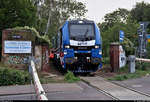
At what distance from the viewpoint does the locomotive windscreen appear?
692 inches

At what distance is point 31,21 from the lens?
24.8 metres

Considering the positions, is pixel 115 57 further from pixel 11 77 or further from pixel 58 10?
pixel 58 10

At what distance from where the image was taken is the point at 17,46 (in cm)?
1694

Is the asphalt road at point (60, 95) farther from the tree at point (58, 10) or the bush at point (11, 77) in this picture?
the tree at point (58, 10)

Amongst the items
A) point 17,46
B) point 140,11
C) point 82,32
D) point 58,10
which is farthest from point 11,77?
point 140,11

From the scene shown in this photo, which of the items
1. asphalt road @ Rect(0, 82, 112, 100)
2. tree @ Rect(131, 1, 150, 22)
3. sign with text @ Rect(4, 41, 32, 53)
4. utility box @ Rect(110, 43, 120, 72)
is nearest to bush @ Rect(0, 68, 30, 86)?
asphalt road @ Rect(0, 82, 112, 100)

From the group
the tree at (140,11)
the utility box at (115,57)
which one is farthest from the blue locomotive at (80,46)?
the tree at (140,11)

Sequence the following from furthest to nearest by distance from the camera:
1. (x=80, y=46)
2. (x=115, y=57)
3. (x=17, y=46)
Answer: (x=115, y=57) → (x=80, y=46) → (x=17, y=46)

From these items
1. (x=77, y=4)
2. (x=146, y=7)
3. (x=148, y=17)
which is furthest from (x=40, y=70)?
(x=146, y=7)

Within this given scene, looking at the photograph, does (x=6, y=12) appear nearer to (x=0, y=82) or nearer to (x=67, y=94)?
(x=0, y=82)

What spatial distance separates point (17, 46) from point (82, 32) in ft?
14.2

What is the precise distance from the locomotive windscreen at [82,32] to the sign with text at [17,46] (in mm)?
2898

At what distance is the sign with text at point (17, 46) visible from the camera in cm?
Result: 1673

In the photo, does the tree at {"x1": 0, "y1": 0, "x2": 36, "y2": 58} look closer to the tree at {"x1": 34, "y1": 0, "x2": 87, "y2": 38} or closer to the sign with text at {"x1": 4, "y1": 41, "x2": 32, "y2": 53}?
the sign with text at {"x1": 4, "y1": 41, "x2": 32, "y2": 53}
